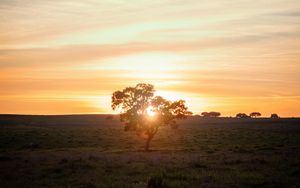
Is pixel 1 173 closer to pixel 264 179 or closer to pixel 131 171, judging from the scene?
pixel 131 171

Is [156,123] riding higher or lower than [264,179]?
higher

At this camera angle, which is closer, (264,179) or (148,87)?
(264,179)

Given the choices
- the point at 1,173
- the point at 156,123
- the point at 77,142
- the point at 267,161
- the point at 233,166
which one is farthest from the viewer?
the point at 77,142

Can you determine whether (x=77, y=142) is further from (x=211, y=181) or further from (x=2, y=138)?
(x=211, y=181)

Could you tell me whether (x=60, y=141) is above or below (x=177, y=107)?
below

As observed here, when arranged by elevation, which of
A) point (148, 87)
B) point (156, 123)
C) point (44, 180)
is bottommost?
point (44, 180)

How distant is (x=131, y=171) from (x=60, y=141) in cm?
4232

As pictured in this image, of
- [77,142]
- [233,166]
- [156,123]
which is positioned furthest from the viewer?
[77,142]

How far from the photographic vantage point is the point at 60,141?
2815 inches

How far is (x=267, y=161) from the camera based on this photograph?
124 ft

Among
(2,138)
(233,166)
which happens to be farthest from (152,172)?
(2,138)

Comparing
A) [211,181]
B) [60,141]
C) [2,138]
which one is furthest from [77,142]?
[211,181]

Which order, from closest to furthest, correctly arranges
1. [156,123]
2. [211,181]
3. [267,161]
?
1. [211,181]
2. [267,161]
3. [156,123]

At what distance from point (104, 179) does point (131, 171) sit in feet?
13.9
